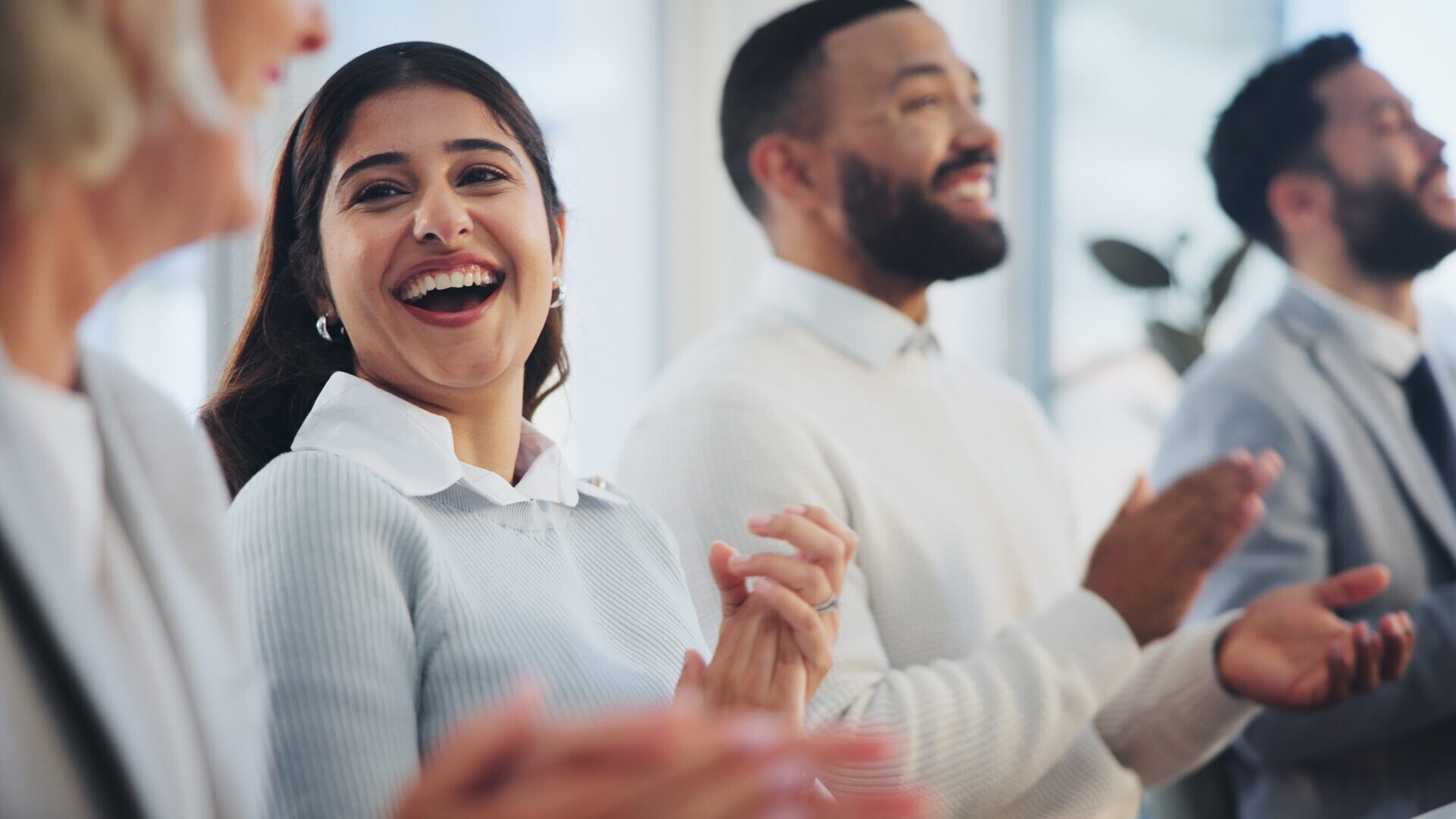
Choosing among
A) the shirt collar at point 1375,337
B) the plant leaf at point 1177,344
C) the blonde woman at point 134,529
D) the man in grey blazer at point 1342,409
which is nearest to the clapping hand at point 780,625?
the blonde woman at point 134,529

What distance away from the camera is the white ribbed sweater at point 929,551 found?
1.36 metres

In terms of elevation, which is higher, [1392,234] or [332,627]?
[1392,234]

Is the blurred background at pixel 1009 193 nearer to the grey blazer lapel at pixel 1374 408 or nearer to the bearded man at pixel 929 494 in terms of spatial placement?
the grey blazer lapel at pixel 1374 408

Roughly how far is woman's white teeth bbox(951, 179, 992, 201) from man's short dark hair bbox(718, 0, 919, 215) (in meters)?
0.21

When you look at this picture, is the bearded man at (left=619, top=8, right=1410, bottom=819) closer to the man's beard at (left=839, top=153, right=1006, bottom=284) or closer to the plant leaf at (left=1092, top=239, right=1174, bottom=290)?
the man's beard at (left=839, top=153, right=1006, bottom=284)

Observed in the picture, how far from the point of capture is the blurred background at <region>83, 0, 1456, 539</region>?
2426mm

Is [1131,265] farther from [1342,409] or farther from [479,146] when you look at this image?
[479,146]

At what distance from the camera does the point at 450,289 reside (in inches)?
43.4

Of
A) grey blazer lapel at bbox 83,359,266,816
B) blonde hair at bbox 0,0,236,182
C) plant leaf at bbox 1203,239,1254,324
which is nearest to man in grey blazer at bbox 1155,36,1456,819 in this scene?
plant leaf at bbox 1203,239,1254,324

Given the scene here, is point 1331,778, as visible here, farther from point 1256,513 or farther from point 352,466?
point 352,466

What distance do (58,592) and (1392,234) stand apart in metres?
2.01

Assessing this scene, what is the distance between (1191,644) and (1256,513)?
0.32 m

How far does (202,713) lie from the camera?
2.10ft

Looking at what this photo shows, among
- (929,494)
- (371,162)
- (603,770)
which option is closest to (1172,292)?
(929,494)
